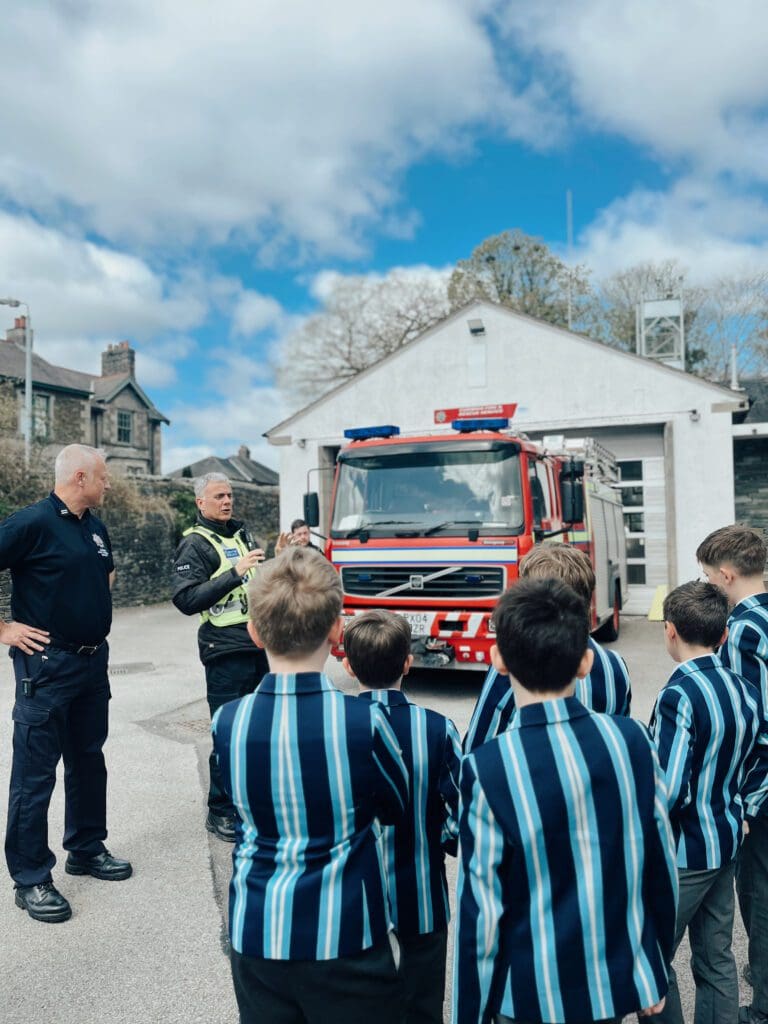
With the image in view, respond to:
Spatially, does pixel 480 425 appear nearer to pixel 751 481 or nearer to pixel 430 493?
pixel 430 493

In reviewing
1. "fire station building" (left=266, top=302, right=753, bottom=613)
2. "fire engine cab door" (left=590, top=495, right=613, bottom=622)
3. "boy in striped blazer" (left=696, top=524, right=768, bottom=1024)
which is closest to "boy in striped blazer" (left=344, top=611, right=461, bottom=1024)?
"boy in striped blazer" (left=696, top=524, right=768, bottom=1024)

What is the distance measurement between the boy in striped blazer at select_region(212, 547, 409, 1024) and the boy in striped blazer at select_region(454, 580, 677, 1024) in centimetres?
23

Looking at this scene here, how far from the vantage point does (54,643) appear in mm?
3719

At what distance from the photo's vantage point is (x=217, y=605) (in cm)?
442

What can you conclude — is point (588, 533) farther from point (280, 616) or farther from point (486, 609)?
point (280, 616)

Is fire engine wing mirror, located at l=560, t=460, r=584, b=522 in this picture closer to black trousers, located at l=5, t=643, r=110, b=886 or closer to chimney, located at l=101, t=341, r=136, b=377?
black trousers, located at l=5, t=643, r=110, b=886

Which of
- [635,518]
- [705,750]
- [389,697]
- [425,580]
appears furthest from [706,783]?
[635,518]

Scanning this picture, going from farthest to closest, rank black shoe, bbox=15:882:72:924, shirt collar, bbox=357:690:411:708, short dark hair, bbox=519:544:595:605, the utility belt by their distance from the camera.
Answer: the utility belt
black shoe, bbox=15:882:72:924
short dark hair, bbox=519:544:595:605
shirt collar, bbox=357:690:411:708

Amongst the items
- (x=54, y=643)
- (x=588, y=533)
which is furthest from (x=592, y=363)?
(x=54, y=643)

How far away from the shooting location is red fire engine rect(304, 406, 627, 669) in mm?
7582

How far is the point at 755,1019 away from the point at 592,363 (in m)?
14.1

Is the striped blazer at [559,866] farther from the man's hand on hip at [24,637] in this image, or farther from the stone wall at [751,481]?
the stone wall at [751,481]

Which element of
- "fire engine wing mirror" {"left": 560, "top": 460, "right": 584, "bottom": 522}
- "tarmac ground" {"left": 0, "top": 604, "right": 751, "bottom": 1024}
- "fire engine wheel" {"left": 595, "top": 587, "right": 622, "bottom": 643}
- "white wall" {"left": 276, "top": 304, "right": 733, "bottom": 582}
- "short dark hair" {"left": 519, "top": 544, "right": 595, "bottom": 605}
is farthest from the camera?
"white wall" {"left": 276, "top": 304, "right": 733, "bottom": 582}

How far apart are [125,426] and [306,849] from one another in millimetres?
37211
